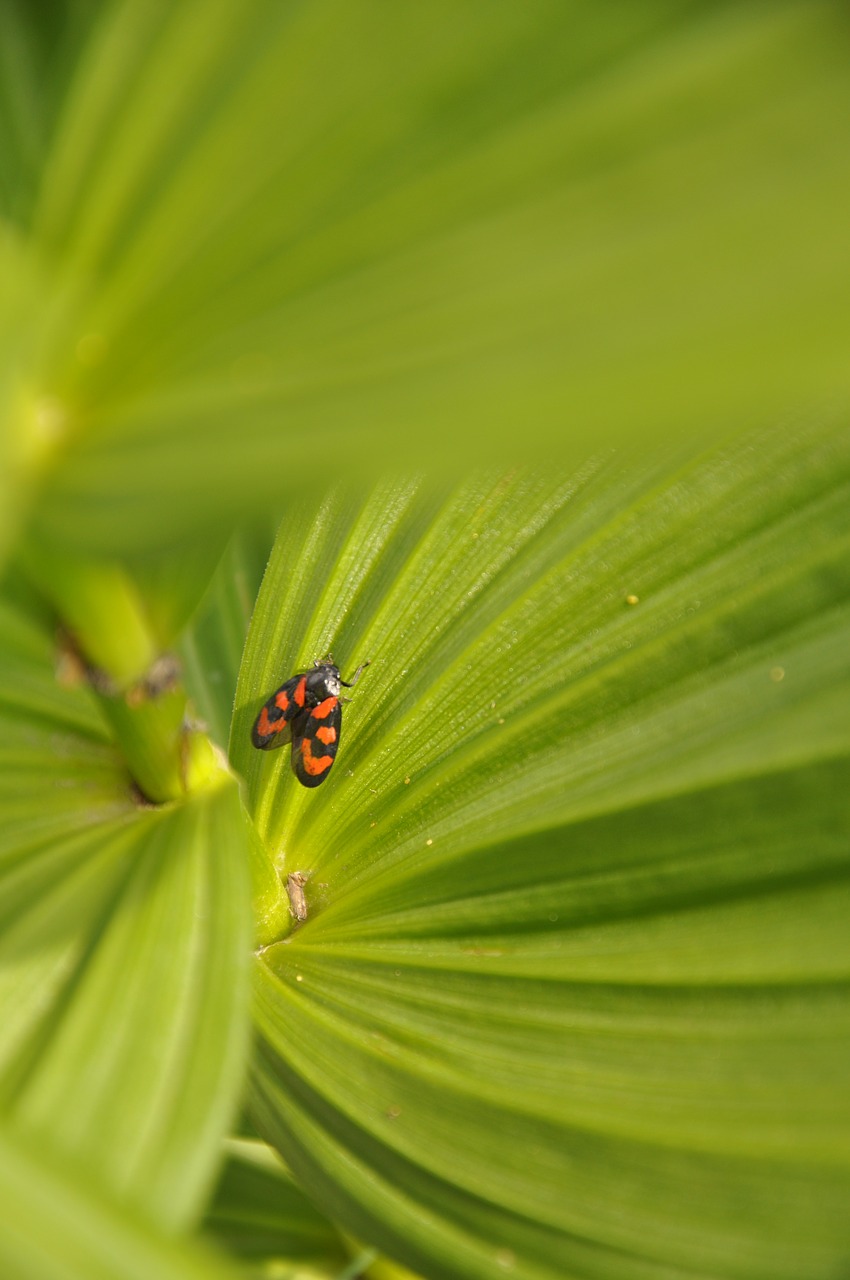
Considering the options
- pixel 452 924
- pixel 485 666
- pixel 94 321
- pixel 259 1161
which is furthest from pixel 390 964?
pixel 259 1161

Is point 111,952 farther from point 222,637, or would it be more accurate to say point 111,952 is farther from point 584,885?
point 222,637

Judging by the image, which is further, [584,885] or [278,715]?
[278,715]

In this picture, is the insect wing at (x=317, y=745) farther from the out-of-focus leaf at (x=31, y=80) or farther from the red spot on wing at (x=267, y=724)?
the out-of-focus leaf at (x=31, y=80)

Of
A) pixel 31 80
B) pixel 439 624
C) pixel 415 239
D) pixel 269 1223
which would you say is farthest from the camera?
pixel 269 1223

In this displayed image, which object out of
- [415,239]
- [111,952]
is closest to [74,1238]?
[111,952]

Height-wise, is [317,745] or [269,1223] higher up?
[317,745]

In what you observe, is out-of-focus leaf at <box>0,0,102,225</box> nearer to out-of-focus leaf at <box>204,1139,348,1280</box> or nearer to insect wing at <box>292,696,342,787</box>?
insect wing at <box>292,696,342,787</box>

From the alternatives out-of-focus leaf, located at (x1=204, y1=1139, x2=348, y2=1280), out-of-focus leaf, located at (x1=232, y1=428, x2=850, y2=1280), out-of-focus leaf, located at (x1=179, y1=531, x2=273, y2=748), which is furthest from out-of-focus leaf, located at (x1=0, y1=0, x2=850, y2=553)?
out-of-focus leaf, located at (x1=204, y1=1139, x2=348, y2=1280)

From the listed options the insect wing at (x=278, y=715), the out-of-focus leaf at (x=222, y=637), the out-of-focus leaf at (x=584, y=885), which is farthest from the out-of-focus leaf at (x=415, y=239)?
the out-of-focus leaf at (x=222, y=637)

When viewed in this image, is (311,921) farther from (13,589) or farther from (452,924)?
(13,589)
